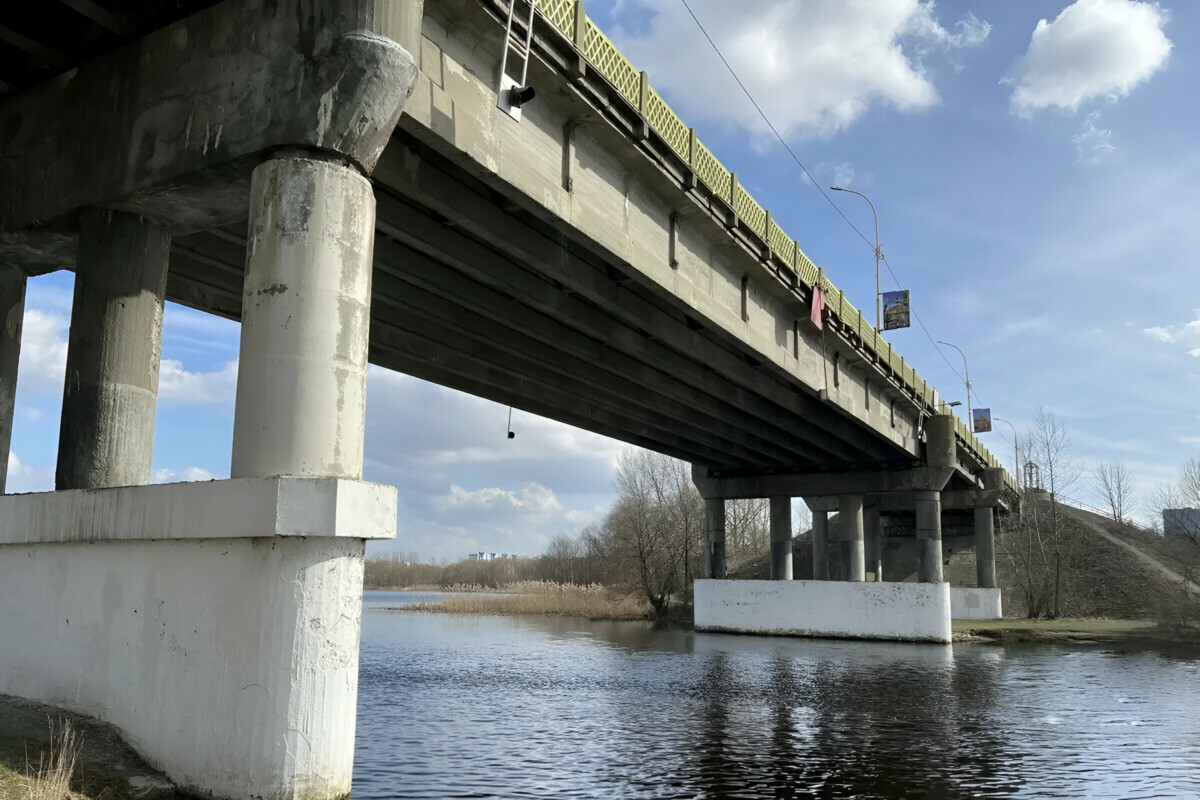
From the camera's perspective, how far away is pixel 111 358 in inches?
430

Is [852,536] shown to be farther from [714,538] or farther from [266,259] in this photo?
[266,259]

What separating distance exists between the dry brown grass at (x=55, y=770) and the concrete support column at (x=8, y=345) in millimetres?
5719

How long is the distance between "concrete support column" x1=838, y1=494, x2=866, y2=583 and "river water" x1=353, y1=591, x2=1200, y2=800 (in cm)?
1330

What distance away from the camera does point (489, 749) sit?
12.9 m

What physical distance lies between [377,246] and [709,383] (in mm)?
13274

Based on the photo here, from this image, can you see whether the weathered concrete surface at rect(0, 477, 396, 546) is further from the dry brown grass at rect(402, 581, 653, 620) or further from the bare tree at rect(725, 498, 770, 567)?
the bare tree at rect(725, 498, 770, 567)

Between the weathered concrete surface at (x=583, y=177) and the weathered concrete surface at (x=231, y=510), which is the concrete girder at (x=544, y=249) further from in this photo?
the weathered concrete surface at (x=231, y=510)

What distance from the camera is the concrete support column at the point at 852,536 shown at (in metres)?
44.0

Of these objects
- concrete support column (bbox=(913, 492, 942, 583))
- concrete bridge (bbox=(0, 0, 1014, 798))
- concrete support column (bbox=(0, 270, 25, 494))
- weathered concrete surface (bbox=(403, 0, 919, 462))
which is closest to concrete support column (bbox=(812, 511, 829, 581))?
concrete support column (bbox=(913, 492, 942, 583))

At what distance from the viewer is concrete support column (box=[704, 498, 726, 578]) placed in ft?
145

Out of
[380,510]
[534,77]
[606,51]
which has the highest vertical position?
[606,51]

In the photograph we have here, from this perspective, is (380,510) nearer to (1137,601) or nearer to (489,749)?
(489,749)

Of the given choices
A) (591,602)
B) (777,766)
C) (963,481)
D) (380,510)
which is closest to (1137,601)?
(963,481)

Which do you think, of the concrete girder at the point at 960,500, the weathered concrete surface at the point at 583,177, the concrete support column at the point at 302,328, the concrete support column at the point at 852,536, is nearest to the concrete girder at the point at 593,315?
the weathered concrete surface at the point at 583,177
